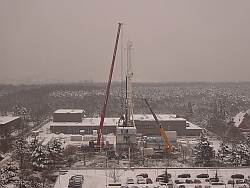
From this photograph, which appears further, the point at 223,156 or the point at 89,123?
the point at 89,123

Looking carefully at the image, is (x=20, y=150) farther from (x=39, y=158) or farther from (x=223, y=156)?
(x=223, y=156)

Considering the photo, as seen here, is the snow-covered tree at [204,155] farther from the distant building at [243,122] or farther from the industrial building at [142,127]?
the distant building at [243,122]

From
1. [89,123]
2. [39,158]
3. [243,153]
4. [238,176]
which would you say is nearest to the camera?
[238,176]

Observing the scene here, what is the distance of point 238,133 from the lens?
8320mm

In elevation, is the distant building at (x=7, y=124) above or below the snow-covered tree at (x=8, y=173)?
above

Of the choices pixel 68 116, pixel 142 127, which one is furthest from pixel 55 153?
pixel 68 116

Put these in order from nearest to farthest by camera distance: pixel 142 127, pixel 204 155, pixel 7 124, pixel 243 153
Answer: pixel 243 153, pixel 204 155, pixel 7 124, pixel 142 127

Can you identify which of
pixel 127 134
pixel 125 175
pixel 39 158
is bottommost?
pixel 125 175

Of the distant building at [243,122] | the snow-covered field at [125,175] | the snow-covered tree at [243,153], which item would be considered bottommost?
the snow-covered field at [125,175]

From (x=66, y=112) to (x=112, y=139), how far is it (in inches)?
95.7

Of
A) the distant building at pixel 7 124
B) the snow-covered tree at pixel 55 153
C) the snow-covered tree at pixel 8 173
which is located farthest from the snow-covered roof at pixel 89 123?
the snow-covered tree at pixel 8 173

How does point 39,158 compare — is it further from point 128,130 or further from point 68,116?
point 68,116

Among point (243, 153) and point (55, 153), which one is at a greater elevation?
point (243, 153)

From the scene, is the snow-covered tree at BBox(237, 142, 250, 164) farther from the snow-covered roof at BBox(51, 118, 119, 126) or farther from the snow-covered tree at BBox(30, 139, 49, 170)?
the snow-covered roof at BBox(51, 118, 119, 126)
